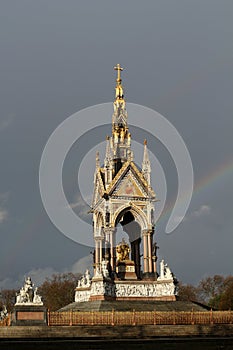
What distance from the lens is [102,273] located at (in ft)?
102

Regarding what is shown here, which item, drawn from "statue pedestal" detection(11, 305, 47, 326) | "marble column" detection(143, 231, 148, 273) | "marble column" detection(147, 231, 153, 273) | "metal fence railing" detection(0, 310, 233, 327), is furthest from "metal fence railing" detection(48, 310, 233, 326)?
"marble column" detection(143, 231, 148, 273)

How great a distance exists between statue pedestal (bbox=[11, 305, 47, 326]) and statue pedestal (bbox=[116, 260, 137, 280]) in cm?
974

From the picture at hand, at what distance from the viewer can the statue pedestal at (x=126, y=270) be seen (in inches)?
1326

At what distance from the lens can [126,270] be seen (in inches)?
1340

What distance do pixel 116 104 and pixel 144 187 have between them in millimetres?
6643

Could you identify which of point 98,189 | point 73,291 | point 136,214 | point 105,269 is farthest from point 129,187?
point 73,291

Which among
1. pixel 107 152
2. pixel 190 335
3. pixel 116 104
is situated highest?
pixel 116 104

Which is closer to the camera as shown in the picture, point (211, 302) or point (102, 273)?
point (102, 273)

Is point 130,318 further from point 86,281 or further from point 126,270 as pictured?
point 86,281

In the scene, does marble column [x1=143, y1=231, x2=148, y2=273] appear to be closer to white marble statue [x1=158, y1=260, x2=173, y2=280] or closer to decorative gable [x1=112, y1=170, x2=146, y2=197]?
white marble statue [x1=158, y1=260, x2=173, y2=280]

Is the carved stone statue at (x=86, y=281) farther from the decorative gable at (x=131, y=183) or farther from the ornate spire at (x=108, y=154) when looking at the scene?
the ornate spire at (x=108, y=154)

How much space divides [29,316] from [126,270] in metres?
10.7

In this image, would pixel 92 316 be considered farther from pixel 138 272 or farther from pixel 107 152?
pixel 107 152

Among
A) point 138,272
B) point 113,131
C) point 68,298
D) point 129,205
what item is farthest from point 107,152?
point 68,298
